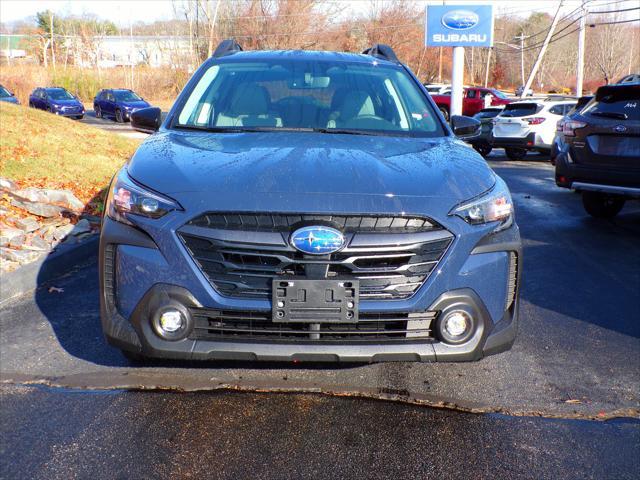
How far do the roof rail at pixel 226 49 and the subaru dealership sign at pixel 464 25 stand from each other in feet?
74.6

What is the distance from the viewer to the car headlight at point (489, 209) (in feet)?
10.6

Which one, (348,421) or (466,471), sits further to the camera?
(348,421)

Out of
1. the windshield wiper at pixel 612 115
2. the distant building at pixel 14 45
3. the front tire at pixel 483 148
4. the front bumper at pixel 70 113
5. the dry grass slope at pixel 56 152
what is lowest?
the front bumper at pixel 70 113

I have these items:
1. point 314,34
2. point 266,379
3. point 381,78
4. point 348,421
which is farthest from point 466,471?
point 314,34

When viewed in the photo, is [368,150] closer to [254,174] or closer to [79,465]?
[254,174]

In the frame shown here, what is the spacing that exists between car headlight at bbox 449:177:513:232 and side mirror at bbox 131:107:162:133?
2.36m

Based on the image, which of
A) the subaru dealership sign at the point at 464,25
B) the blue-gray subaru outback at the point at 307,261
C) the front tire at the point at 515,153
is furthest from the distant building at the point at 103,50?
the blue-gray subaru outback at the point at 307,261

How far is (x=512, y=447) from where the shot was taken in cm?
323

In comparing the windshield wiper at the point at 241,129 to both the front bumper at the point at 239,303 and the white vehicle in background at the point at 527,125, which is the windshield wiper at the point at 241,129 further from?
the white vehicle in background at the point at 527,125

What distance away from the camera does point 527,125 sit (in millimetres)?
17891

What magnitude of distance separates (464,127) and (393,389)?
192 cm

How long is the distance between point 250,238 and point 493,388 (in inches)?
68.7

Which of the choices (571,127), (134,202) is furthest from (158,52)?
(134,202)

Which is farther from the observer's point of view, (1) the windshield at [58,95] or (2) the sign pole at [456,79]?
(1) the windshield at [58,95]
